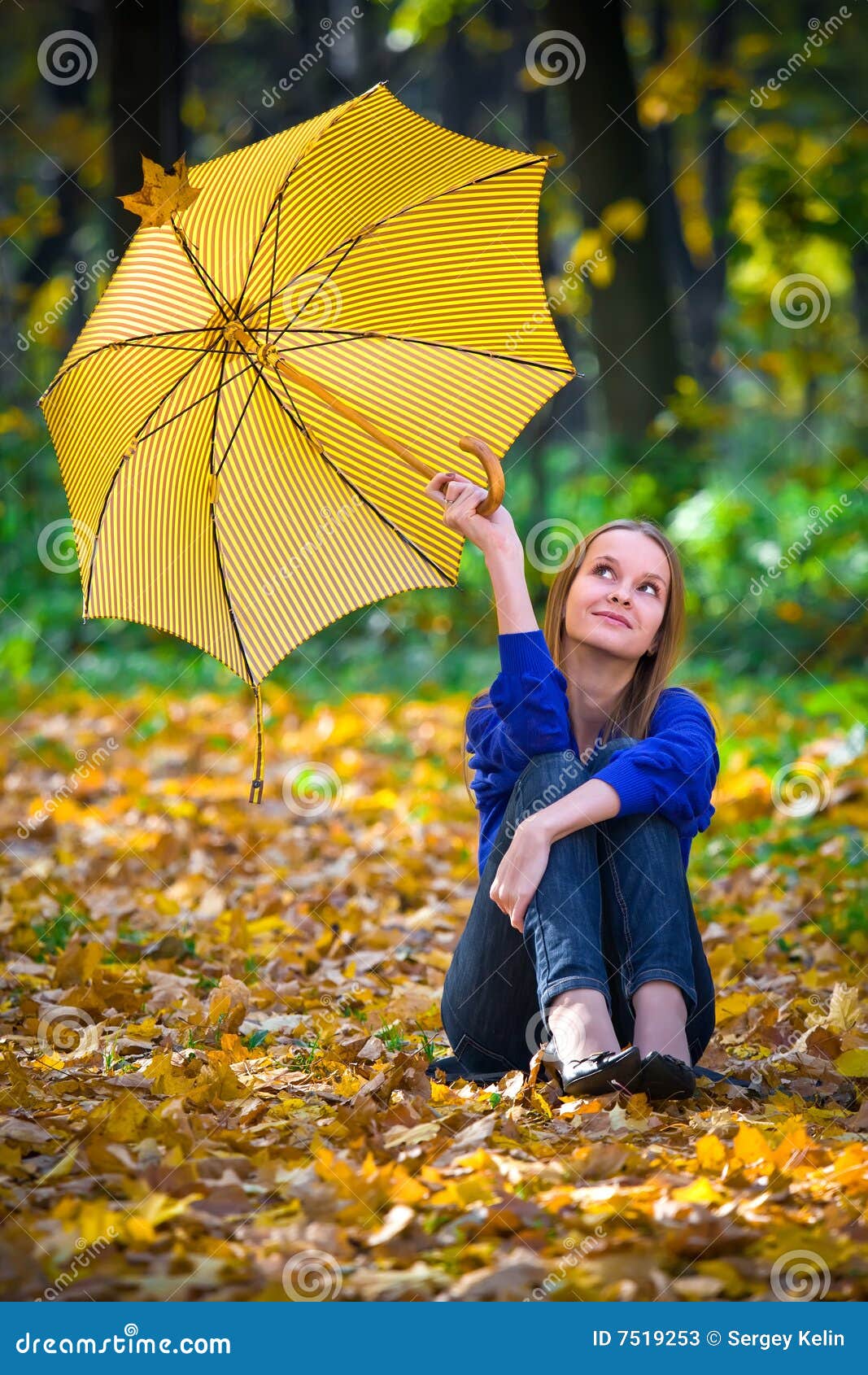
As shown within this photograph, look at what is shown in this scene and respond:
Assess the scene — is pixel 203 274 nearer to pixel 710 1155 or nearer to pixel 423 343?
pixel 423 343

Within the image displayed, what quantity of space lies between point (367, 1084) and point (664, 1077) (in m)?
0.64

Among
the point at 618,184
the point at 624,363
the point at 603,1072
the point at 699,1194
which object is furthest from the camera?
the point at 624,363

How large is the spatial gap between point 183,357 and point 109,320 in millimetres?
178

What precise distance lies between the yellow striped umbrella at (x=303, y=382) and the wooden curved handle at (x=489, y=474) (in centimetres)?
2

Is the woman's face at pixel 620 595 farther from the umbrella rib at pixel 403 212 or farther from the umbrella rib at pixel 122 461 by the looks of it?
the umbrella rib at pixel 122 461

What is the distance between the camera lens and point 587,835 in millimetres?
2814

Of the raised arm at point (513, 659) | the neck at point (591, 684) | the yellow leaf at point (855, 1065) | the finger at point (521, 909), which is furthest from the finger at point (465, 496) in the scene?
the yellow leaf at point (855, 1065)

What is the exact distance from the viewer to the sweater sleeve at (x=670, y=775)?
2812mm

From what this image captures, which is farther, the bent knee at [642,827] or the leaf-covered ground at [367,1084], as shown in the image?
Result: the bent knee at [642,827]

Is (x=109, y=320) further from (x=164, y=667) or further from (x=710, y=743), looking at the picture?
(x=164, y=667)

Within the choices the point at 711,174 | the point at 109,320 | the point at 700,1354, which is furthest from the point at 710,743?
the point at 711,174

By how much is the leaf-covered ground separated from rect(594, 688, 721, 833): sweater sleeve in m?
0.58

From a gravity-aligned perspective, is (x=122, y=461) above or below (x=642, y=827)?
above

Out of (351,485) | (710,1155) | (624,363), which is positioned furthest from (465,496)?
(624,363)
